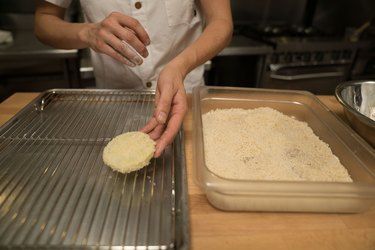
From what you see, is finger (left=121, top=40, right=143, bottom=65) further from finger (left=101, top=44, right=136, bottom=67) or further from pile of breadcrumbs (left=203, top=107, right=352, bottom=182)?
pile of breadcrumbs (left=203, top=107, right=352, bottom=182)

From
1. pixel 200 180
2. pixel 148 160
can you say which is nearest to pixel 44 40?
pixel 148 160

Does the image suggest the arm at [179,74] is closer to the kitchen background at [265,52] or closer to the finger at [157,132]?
the finger at [157,132]

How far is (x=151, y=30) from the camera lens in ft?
2.81

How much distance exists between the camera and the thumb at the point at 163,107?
53 cm

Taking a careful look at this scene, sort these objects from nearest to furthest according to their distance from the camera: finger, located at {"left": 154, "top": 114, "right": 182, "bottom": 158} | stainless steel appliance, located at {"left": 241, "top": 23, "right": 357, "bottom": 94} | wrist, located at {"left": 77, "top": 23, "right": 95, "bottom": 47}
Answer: finger, located at {"left": 154, "top": 114, "right": 182, "bottom": 158}, wrist, located at {"left": 77, "top": 23, "right": 95, "bottom": 47}, stainless steel appliance, located at {"left": 241, "top": 23, "right": 357, "bottom": 94}

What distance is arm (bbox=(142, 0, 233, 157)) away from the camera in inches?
21.2

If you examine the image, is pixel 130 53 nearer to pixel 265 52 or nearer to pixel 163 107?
pixel 163 107

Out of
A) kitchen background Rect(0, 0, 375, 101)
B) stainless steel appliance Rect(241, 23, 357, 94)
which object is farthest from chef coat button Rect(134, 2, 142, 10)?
stainless steel appliance Rect(241, 23, 357, 94)

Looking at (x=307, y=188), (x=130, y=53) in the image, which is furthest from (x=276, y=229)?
(x=130, y=53)

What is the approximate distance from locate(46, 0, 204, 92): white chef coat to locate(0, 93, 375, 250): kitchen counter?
518mm

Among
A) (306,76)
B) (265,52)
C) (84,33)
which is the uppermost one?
(84,33)

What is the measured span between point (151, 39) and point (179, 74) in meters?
0.30

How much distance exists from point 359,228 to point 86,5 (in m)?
0.89

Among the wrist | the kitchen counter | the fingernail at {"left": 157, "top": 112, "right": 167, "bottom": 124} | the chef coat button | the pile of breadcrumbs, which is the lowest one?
the kitchen counter
